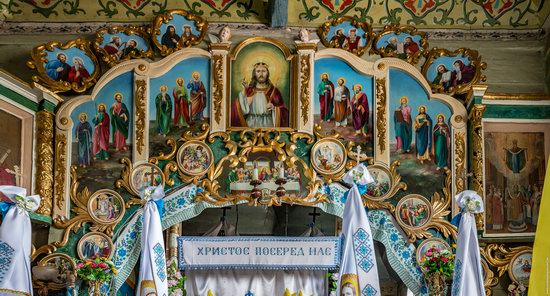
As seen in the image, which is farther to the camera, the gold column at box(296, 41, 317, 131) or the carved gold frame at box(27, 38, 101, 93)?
the gold column at box(296, 41, 317, 131)

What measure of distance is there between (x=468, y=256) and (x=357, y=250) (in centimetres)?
122

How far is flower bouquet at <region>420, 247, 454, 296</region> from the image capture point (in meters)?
9.33

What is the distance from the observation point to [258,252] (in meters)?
9.37

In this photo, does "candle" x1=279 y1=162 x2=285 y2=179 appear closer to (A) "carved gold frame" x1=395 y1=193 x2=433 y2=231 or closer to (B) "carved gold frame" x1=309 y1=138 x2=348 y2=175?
(B) "carved gold frame" x1=309 y1=138 x2=348 y2=175

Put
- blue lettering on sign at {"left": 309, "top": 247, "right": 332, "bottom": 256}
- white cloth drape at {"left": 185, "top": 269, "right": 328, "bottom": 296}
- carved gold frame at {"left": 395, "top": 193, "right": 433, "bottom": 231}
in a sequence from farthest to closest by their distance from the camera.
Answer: carved gold frame at {"left": 395, "top": 193, "right": 433, "bottom": 231}
white cloth drape at {"left": 185, "top": 269, "right": 328, "bottom": 296}
blue lettering on sign at {"left": 309, "top": 247, "right": 332, "bottom": 256}

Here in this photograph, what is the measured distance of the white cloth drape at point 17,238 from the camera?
322 inches

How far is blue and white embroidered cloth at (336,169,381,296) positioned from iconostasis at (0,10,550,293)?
638 millimetres

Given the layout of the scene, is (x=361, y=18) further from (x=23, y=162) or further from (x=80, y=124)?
(x=23, y=162)

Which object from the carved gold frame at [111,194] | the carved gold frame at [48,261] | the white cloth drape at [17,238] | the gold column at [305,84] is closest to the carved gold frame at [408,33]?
the gold column at [305,84]

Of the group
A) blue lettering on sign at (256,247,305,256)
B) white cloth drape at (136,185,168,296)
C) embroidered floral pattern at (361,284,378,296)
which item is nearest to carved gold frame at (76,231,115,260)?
white cloth drape at (136,185,168,296)

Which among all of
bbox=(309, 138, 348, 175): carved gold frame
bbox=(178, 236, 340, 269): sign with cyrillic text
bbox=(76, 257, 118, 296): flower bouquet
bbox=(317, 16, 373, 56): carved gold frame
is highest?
bbox=(317, 16, 373, 56): carved gold frame

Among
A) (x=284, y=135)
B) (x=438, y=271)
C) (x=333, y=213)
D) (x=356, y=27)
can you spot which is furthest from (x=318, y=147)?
(x=438, y=271)

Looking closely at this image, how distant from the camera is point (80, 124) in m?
10.1

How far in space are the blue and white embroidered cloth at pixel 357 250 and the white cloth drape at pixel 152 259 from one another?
1.96 metres
